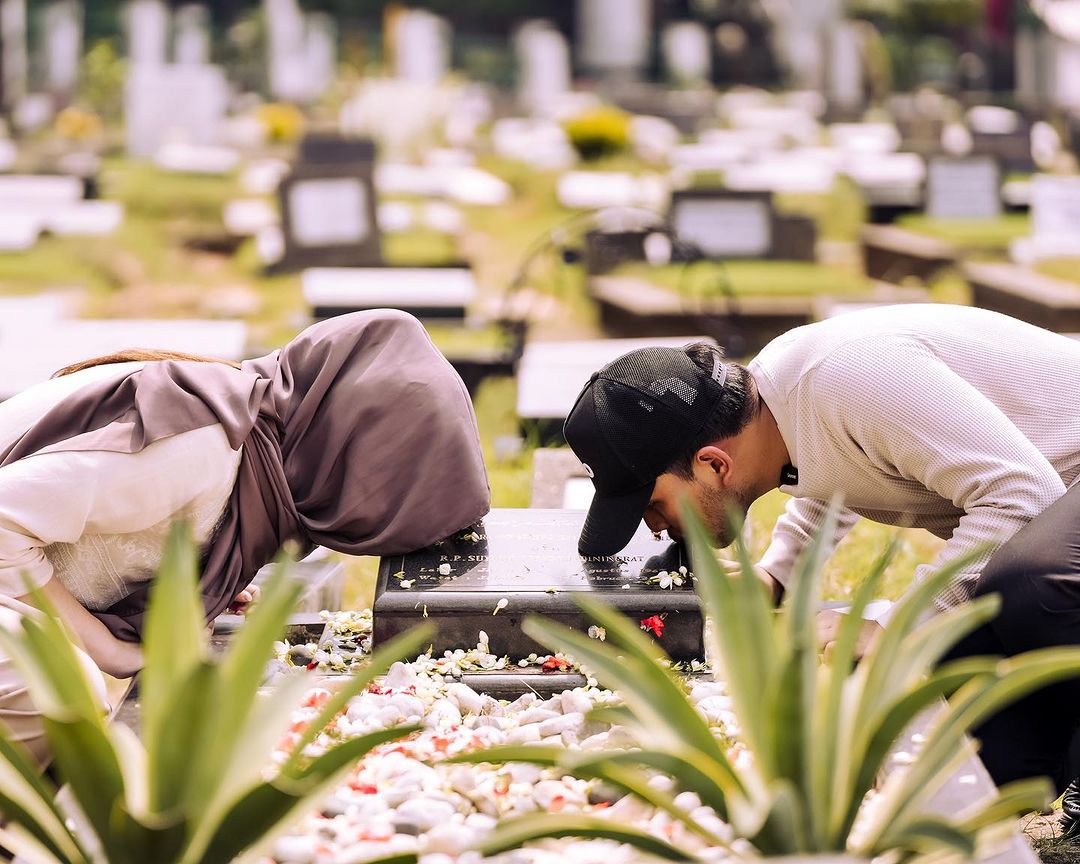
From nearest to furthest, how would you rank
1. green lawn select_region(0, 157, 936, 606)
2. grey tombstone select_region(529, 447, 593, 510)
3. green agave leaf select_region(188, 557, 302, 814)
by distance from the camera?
1. green agave leaf select_region(188, 557, 302, 814)
2. grey tombstone select_region(529, 447, 593, 510)
3. green lawn select_region(0, 157, 936, 606)

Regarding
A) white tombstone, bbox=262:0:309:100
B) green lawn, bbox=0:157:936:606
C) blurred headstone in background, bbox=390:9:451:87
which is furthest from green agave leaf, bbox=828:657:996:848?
white tombstone, bbox=262:0:309:100

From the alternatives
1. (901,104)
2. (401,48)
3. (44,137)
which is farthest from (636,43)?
(44,137)

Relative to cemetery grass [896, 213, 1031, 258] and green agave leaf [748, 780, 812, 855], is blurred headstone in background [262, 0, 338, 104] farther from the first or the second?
green agave leaf [748, 780, 812, 855]

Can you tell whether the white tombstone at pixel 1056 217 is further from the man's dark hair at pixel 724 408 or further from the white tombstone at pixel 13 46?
the white tombstone at pixel 13 46

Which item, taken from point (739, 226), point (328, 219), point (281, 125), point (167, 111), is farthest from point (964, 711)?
point (281, 125)

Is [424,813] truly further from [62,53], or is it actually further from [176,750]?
[62,53]

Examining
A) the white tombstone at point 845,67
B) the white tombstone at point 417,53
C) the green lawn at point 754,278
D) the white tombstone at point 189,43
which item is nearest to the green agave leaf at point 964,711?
the green lawn at point 754,278

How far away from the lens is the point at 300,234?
9.70 meters

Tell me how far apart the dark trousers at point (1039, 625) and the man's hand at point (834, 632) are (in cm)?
19

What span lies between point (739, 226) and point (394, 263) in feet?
7.56

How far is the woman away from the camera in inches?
96.3

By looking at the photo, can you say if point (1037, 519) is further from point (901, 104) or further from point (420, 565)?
point (901, 104)

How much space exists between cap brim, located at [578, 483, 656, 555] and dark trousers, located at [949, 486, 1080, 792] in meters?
0.64

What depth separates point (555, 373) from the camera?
18.9 ft
